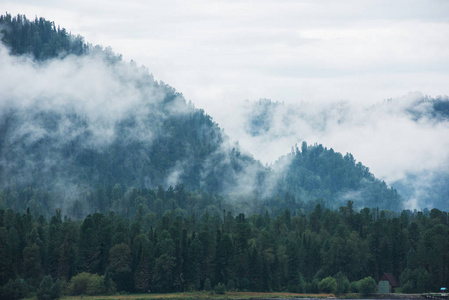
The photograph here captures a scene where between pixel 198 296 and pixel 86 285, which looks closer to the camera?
pixel 86 285

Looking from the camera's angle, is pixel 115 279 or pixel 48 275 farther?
pixel 115 279

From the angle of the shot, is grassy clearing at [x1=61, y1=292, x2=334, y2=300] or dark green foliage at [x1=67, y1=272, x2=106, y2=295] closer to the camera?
grassy clearing at [x1=61, y1=292, x2=334, y2=300]

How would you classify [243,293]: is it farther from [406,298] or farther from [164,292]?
[406,298]

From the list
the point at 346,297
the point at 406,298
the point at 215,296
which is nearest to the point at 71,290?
the point at 215,296

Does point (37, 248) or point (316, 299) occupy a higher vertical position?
point (37, 248)

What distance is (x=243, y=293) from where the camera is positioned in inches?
7815

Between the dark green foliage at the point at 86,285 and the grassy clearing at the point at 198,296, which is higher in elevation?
the dark green foliage at the point at 86,285

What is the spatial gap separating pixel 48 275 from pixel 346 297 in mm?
76918

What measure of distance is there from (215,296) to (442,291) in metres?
59.8

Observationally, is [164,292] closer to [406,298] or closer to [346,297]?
[346,297]

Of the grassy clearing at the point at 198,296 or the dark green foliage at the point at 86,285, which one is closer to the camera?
the grassy clearing at the point at 198,296

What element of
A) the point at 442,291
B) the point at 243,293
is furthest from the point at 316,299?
the point at 442,291

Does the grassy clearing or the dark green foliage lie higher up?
the dark green foliage

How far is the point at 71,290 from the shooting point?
189250 millimetres
